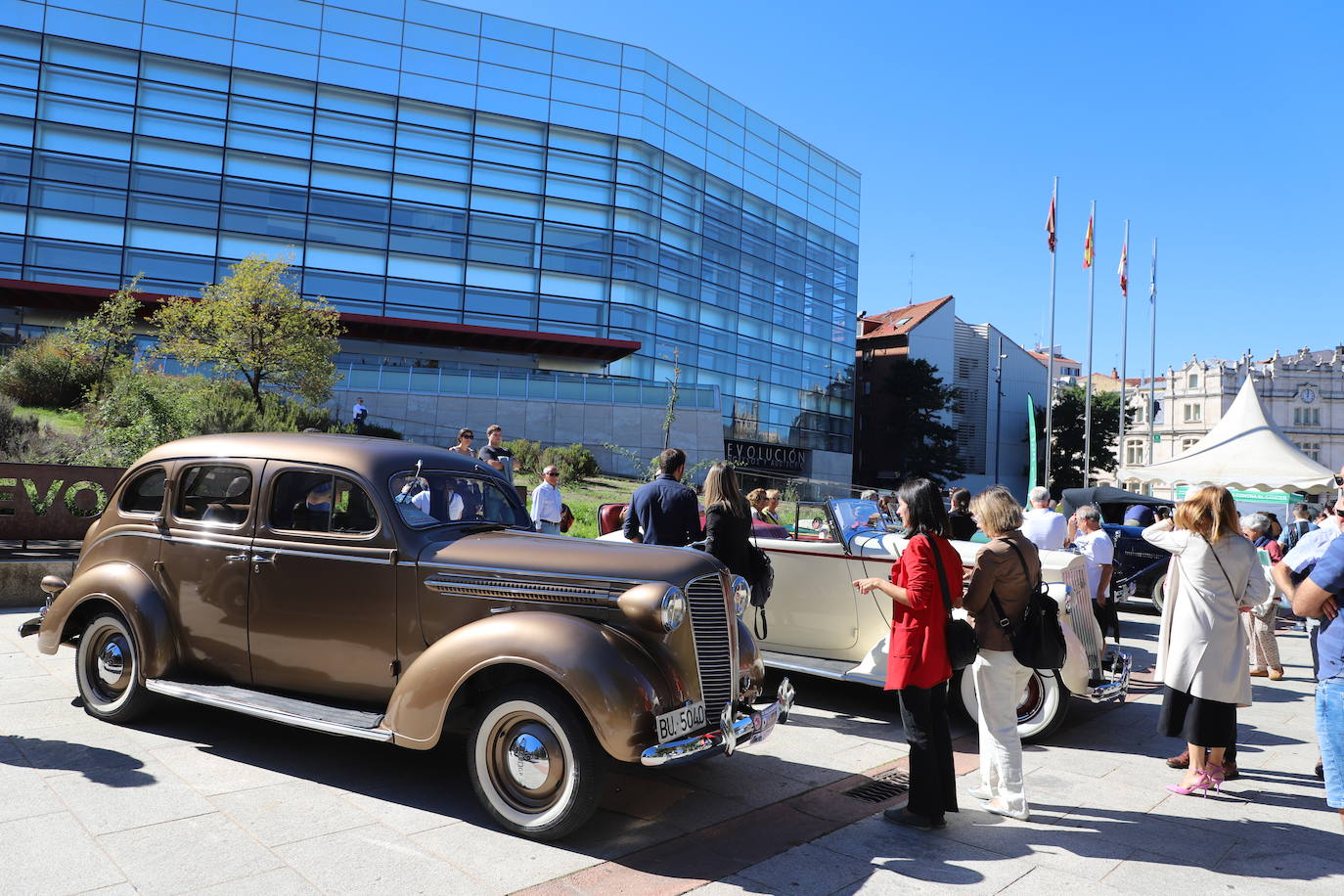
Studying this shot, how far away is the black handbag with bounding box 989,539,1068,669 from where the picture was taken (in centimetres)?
459

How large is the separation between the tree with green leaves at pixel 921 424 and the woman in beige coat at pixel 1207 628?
53039mm

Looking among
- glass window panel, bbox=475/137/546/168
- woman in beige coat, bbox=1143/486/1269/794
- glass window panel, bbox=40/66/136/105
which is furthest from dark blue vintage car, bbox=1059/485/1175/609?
glass window panel, bbox=40/66/136/105

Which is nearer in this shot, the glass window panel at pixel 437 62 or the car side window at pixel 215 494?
the car side window at pixel 215 494

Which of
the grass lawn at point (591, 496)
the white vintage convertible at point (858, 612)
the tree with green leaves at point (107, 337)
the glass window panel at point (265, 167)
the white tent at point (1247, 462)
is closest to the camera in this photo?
the white vintage convertible at point (858, 612)

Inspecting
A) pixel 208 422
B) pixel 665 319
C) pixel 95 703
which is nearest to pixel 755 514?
pixel 95 703

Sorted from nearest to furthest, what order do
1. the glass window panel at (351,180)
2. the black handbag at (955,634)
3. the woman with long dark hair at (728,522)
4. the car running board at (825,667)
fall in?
the black handbag at (955,634), the woman with long dark hair at (728,522), the car running board at (825,667), the glass window panel at (351,180)

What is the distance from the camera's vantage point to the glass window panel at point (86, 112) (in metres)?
34.3

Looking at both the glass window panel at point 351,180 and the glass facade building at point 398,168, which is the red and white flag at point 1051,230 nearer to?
the glass facade building at point 398,168

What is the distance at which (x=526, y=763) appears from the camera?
421cm

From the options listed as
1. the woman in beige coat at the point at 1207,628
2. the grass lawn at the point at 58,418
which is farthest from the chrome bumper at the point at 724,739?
the grass lawn at the point at 58,418

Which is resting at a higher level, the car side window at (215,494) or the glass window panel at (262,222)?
the glass window panel at (262,222)

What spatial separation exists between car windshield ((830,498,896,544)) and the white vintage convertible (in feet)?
0.03

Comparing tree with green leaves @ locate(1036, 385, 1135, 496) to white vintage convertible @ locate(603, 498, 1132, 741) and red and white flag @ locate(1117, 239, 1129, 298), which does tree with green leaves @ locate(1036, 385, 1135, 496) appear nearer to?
red and white flag @ locate(1117, 239, 1129, 298)

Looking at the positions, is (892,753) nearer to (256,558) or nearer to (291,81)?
(256,558)
